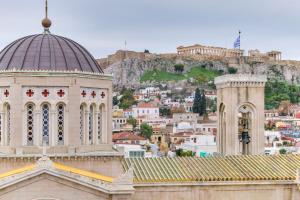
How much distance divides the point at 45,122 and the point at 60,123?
558mm

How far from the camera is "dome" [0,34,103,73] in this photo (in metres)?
23.0

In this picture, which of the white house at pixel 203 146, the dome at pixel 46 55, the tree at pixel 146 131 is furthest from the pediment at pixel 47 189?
the tree at pixel 146 131

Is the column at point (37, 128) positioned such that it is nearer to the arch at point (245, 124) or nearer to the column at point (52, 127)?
the column at point (52, 127)

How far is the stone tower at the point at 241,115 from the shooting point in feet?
106

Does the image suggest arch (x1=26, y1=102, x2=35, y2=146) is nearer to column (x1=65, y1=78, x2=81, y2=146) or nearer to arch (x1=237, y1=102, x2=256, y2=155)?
column (x1=65, y1=78, x2=81, y2=146)

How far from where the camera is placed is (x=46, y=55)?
23281mm

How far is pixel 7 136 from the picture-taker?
23016 mm

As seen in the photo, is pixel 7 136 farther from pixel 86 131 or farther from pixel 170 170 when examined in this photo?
pixel 170 170

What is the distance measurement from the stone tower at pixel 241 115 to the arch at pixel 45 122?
12474 mm

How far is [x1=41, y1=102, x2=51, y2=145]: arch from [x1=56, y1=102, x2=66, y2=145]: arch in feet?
1.22

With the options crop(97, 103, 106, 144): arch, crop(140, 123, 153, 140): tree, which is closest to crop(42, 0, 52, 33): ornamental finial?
crop(97, 103, 106, 144): arch

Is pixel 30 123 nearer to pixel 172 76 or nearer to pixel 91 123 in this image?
pixel 91 123

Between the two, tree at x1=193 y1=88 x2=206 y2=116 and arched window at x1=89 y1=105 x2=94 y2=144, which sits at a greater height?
tree at x1=193 y1=88 x2=206 y2=116

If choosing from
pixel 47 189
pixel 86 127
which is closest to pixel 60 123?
pixel 86 127
